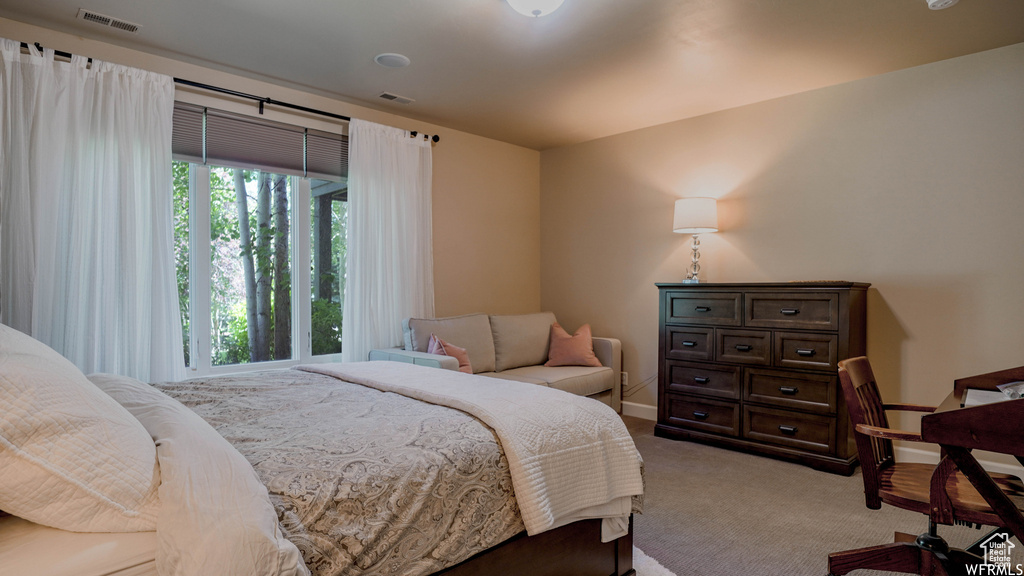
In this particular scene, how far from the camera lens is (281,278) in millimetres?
3822

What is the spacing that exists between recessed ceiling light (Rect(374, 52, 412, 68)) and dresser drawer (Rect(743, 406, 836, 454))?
3.21 m

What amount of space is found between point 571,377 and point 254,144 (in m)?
2.78

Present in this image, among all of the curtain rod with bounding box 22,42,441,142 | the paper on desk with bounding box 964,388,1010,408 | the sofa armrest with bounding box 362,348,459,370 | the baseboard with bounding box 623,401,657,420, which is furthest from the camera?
the baseboard with bounding box 623,401,657,420

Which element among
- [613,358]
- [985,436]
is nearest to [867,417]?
[985,436]

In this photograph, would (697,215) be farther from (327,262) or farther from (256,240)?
(256,240)

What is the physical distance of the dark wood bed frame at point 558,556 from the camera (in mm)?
1511

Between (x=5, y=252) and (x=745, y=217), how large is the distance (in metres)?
4.62

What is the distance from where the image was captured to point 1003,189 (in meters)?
3.10

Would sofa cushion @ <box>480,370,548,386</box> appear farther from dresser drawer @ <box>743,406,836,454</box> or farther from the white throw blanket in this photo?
the white throw blanket

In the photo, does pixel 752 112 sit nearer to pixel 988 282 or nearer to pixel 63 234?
pixel 988 282

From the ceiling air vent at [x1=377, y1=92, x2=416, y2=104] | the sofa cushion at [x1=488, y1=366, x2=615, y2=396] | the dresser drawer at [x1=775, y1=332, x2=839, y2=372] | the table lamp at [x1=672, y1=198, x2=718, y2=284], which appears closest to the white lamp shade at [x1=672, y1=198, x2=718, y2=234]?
the table lamp at [x1=672, y1=198, x2=718, y2=284]

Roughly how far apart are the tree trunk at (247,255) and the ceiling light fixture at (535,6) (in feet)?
7.50

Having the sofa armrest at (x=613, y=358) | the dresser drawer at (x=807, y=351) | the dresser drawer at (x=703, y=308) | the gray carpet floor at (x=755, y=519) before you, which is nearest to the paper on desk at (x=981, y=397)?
the gray carpet floor at (x=755, y=519)

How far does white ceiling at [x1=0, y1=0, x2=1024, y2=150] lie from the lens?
2645 millimetres
